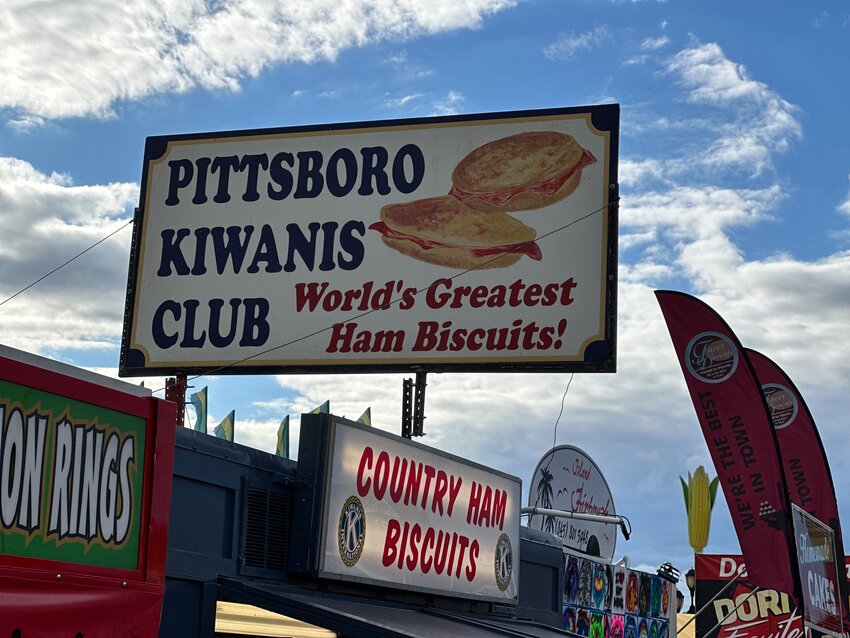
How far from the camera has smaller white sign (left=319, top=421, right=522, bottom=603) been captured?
1052cm

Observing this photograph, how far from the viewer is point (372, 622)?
360 inches

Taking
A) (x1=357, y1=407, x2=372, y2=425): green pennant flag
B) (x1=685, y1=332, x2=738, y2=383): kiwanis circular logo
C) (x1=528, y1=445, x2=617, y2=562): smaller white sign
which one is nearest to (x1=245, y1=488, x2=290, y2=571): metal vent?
(x1=685, y1=332, x2=738, y2=383): kiwanis circular logo

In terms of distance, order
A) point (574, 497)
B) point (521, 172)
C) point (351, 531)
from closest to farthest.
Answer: point (351, 531) < point (521, 172) < point (574, 497)

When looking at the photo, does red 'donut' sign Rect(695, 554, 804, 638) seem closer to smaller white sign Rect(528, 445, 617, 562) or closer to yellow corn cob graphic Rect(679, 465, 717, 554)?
smaller white sign Rect(528, 445, 617, 562)

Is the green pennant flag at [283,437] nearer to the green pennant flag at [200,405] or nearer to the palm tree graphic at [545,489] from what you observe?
the green pennant flag at [200,405]

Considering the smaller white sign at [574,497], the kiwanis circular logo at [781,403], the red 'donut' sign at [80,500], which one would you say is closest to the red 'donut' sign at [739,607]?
the smaller white sign at [574,497]

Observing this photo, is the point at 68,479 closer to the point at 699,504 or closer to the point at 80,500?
the point at 80,500

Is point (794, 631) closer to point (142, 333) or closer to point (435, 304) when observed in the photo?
point (435, 304)

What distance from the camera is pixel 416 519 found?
38.2ft

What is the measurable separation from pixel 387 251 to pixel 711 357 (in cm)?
408

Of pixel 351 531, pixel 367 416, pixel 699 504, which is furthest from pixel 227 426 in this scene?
pixel 351 531

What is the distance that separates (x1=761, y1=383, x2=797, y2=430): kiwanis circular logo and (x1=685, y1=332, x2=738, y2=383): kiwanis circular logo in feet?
15.2

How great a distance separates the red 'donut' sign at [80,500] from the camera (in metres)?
6.97

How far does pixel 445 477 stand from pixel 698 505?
24470 mm
